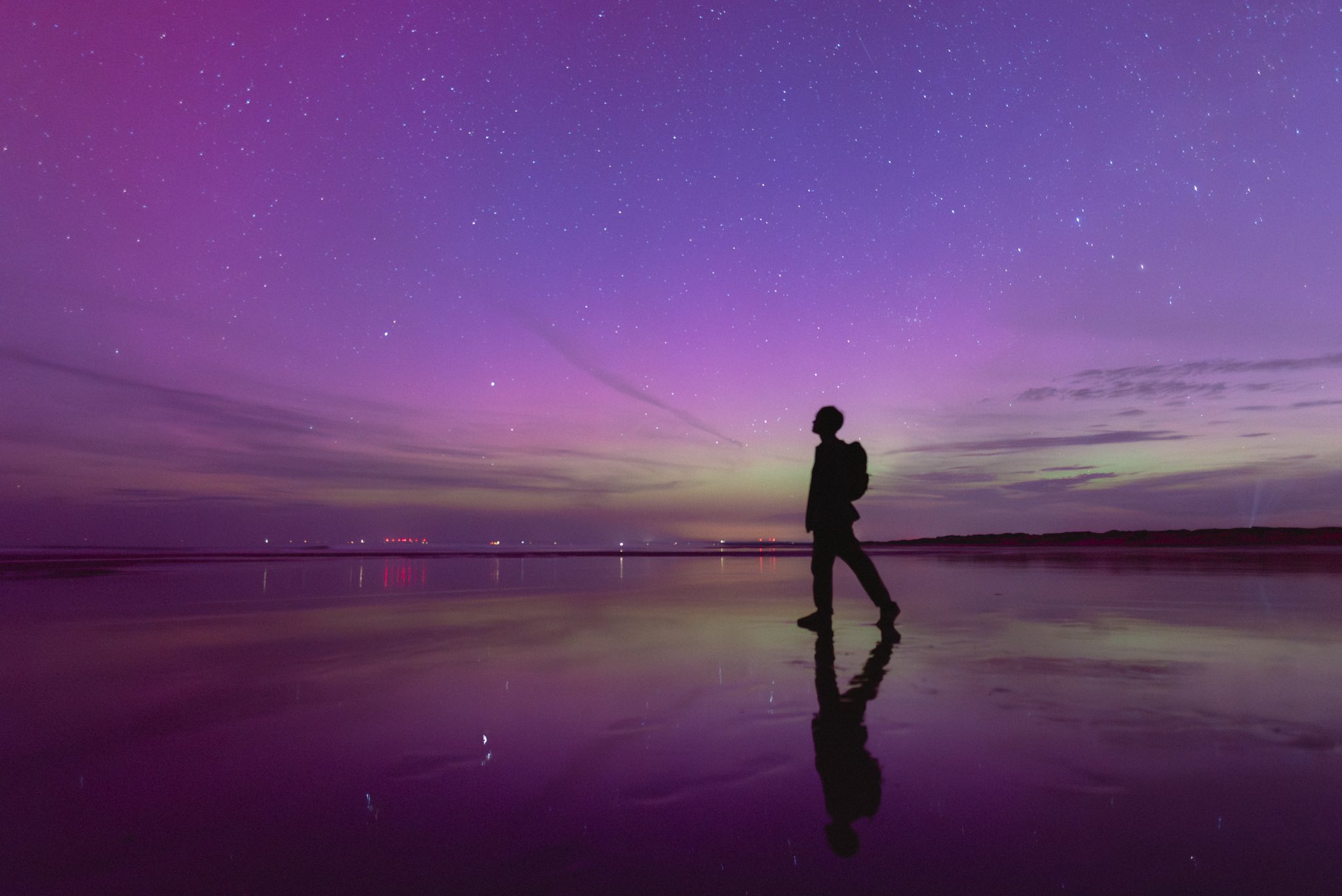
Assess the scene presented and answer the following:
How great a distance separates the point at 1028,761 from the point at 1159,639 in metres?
3.70

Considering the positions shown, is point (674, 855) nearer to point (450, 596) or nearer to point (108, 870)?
point (108, 870)

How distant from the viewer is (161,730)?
9.88ft

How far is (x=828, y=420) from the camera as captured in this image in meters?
6.34

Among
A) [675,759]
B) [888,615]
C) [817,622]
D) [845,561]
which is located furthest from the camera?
[845,561]

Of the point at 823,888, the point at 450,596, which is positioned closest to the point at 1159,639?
the point at 823,888

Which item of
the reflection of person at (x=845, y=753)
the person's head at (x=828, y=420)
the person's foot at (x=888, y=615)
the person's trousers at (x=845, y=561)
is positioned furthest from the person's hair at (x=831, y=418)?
the reflection of person at (x=845, y=753)

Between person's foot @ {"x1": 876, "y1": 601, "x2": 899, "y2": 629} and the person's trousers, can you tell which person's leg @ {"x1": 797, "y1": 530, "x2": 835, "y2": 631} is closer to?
the person's trousers

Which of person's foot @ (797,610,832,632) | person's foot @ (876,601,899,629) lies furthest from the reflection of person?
person's foot @ (797,610,832,632)

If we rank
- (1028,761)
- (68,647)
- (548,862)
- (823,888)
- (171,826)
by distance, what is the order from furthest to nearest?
(68,647) < (1028,761) < (171,826) < (548,862) < (823,888)

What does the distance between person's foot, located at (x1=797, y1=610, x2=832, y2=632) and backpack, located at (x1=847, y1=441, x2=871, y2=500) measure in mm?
1102

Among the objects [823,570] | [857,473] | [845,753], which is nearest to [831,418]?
Result: [857,473]

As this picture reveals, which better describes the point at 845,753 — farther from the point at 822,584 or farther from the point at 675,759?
the point at 822,584

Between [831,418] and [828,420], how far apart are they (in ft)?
0.12

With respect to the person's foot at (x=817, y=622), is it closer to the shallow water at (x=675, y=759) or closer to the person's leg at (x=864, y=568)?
the shallow water at (x=675, y=759)
